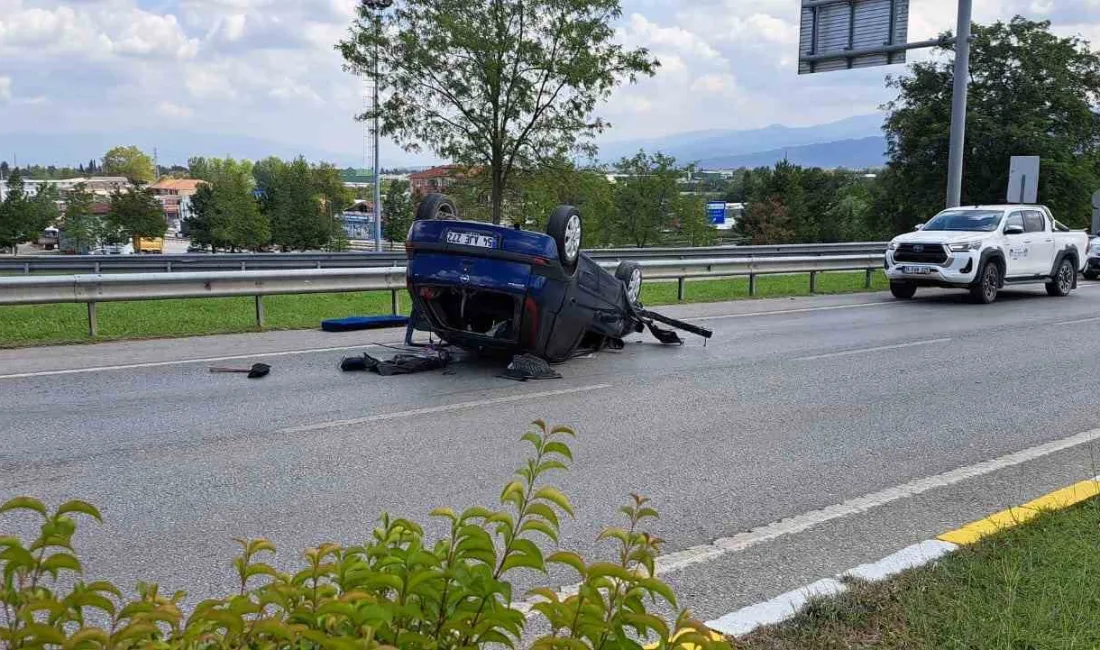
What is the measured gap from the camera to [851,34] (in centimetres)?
2473

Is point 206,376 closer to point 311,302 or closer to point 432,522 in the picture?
point 432,522

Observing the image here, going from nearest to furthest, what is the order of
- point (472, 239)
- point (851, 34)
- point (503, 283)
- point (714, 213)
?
1. point (503, 283)
2. point (472, 239)
3. point (851, 34)
4. point (714, 213)

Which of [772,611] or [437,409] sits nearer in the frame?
[772,611]

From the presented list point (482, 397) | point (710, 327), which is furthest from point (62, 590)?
point (710, 327)

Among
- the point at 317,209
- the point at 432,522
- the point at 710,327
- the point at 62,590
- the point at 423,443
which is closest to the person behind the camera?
the point at 62,590

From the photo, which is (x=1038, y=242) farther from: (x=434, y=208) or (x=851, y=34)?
(x=434, y=208)

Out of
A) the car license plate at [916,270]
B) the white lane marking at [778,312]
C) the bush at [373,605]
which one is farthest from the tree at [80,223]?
the bush at [373,605]

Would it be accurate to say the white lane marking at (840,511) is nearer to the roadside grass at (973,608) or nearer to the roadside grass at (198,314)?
the roadside grass at (973,608)

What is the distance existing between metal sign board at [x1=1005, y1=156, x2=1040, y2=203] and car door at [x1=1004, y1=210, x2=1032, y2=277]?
6860 mm

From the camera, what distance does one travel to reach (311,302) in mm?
17172

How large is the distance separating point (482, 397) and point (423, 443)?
5.65 ft

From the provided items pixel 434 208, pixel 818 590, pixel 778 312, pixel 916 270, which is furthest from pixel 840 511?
pixel 916 270

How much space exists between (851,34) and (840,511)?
21713 mm

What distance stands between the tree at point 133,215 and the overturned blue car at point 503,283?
2328 inches
